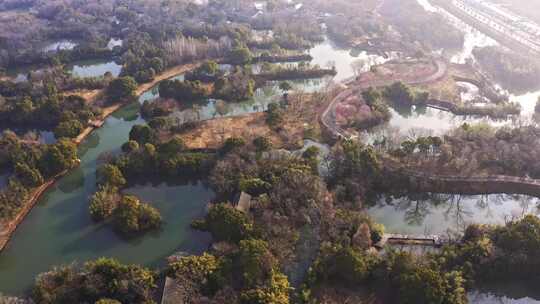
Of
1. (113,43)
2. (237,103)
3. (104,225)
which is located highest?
(113,43)

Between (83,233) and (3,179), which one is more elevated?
(3,179)

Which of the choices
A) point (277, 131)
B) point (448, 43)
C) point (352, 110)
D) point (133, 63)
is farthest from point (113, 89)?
point (448, 43)

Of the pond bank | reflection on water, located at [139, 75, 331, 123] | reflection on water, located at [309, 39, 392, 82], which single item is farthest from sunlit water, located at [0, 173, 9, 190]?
reflection on water, located at [309, 39, 392, 82]

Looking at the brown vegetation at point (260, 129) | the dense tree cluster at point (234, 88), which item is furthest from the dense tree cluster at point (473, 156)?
the dense tree cluster at point (234, 88)

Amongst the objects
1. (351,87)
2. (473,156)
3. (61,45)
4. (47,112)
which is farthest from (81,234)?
(61,45)

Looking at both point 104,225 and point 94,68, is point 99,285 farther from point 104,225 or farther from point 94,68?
point 94,68

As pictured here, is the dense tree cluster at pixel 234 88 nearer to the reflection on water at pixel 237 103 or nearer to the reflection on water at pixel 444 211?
the reflection on water at pixel 237 103

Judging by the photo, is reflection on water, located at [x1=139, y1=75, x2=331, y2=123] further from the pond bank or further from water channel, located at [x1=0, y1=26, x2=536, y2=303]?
water channel, located at [x1=0, y1=26, x2=536, y2=303]
